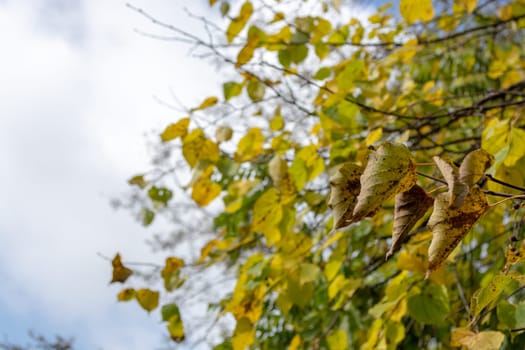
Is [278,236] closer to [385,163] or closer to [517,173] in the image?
[517,173]

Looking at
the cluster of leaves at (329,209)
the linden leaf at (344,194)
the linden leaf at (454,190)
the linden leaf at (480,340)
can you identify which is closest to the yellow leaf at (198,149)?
the cluster of leaves at (329,209)

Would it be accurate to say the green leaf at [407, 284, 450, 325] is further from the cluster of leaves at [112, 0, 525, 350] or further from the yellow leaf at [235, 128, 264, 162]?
the yellow leaf at [235, 128, 264, 162]

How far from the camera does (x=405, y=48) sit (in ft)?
5.28

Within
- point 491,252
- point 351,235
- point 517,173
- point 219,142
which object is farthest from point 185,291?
point 517,173

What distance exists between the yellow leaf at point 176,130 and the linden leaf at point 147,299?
1.14ft

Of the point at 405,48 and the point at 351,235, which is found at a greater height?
the point at 405,48

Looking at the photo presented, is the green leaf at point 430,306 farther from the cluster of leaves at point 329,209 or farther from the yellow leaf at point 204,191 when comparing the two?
the yellow leaf at point 204,191

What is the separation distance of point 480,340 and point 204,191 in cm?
77

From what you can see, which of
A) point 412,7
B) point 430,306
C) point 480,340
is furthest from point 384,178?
point 412,7

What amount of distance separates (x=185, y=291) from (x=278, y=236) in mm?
1015

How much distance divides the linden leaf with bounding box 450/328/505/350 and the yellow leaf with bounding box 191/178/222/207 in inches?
27.7

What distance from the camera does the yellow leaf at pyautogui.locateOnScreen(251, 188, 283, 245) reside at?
1.12 meters

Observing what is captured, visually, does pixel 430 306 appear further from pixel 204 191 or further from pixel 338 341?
pixel 204 191

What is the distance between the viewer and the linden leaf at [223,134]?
4.21ft
